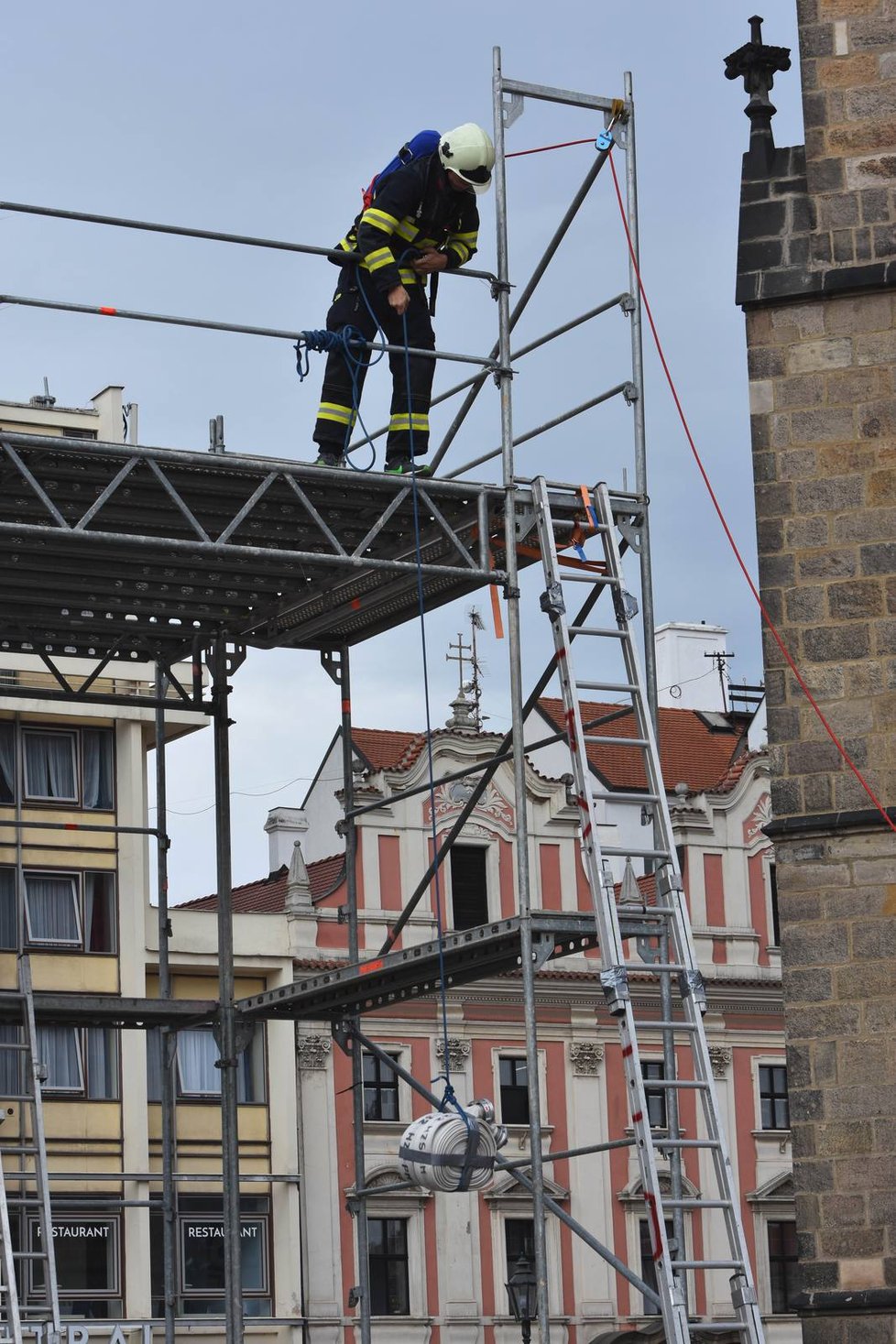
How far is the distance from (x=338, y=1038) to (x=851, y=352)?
5.00 metres

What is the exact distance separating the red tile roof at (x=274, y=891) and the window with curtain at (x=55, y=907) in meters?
2.16

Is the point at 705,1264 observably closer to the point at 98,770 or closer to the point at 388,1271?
the point at 98,770

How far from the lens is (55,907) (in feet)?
115

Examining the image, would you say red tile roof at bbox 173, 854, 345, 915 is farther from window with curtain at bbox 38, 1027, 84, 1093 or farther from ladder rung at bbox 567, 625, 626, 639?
ladder rung at bbox 567, 625, 626, 639

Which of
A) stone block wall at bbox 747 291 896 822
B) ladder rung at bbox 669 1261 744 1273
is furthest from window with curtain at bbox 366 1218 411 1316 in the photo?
ladder rung at bbox 669 1261 744 1273

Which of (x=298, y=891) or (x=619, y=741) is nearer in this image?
(x=619, y=741)

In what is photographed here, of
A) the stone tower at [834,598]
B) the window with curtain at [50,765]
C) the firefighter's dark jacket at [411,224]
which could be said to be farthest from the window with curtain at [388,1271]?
the firefighter's dark jacket at [411,224]

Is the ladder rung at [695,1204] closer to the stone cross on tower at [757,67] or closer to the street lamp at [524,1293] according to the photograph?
the stone cross on tower at [757,67]

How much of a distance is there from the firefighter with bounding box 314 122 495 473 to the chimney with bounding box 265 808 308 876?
93.2ft

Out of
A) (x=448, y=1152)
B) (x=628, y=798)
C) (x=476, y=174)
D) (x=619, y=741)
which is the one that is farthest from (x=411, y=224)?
(x=448, y=1152)

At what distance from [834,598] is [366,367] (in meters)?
3.57

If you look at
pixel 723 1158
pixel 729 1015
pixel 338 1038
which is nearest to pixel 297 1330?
pixel 729 1015

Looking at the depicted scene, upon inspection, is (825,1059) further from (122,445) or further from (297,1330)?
(297,1330)

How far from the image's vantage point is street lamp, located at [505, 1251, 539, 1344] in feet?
111
